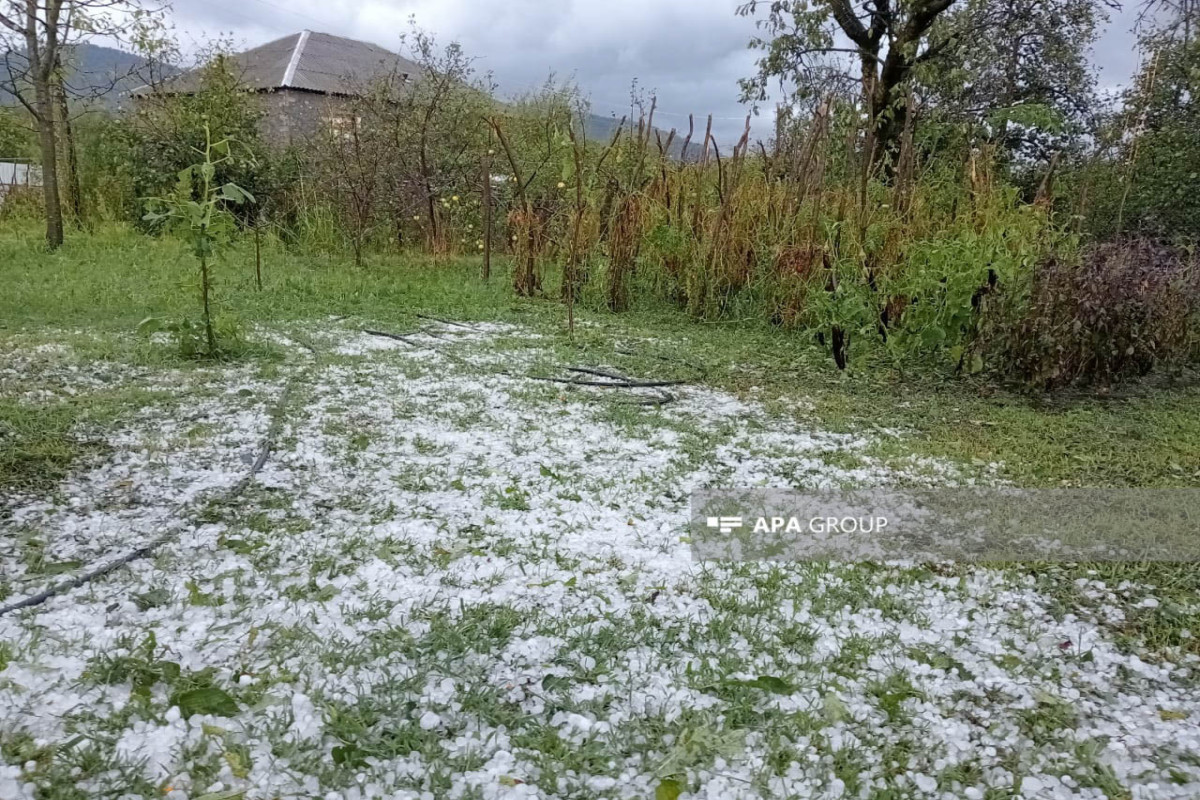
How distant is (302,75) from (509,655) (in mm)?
13560

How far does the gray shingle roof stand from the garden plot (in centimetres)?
1071

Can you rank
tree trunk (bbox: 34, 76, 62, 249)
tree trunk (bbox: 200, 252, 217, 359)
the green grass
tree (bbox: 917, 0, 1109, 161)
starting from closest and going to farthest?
the green grass
tree trunk (bbox: 200, 252, 217, 359)
tree trunk (bbox: 34, 76, 62, 249)
tree (bbox: 917, 0, 1109, 161)

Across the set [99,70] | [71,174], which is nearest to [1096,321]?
[99,70]

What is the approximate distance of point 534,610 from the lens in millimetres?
1675

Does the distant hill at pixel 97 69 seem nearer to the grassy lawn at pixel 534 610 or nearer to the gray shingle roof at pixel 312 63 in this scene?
the gray shingle roof at pixel 312 63

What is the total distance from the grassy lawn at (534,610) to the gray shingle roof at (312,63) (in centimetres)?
1023

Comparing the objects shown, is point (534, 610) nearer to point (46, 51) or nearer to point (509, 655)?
point (509, 655)

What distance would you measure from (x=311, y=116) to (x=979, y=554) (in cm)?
1292

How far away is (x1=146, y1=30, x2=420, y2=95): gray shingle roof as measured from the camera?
1256cm

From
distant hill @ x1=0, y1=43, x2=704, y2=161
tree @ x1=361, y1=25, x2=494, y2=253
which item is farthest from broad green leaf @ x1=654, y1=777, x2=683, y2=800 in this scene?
tree @ x1=361, y1=25, x2=494, y2=253

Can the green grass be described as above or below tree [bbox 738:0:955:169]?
below

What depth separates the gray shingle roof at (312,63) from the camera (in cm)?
1256

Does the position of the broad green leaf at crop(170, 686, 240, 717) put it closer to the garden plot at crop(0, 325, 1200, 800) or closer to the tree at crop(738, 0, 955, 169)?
the garden plot at crop(0, 325, 1200, 800)

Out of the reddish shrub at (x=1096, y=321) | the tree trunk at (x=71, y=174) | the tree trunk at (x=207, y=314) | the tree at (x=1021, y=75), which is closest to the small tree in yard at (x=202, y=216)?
the tree trunk at (x=207, y=314)
